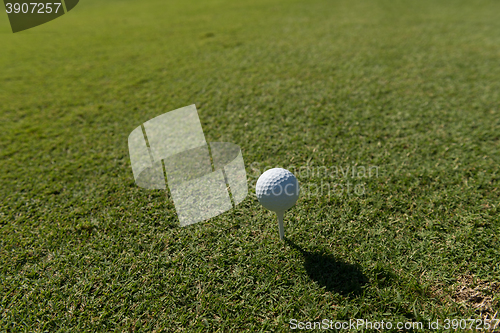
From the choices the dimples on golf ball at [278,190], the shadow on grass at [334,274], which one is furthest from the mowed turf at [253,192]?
the dimples on golf ball at [278,190]

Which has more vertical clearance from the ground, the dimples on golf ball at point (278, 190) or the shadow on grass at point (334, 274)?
the dimples on golf ball at point (278, 190)

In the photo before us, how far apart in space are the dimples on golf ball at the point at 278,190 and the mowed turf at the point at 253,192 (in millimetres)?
412

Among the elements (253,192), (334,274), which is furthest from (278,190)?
(253,192)

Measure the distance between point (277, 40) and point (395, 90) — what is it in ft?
8.97

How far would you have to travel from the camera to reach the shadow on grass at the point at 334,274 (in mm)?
1710

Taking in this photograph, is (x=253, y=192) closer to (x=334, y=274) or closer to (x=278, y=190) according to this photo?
(x=278, y=190)

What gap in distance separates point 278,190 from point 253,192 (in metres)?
0.78

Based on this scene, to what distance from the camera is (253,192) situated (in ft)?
7.93

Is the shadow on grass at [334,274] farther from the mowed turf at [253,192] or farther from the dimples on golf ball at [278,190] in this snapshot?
the dimples on golf ball at [278,190]

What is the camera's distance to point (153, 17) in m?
8.21

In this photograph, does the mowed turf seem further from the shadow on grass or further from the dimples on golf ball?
the dimples on golf ball

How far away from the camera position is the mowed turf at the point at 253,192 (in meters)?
1.69

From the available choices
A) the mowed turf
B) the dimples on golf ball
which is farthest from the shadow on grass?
the dimples on golf ball

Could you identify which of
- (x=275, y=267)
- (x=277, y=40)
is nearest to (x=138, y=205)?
(x=275, y=267)
